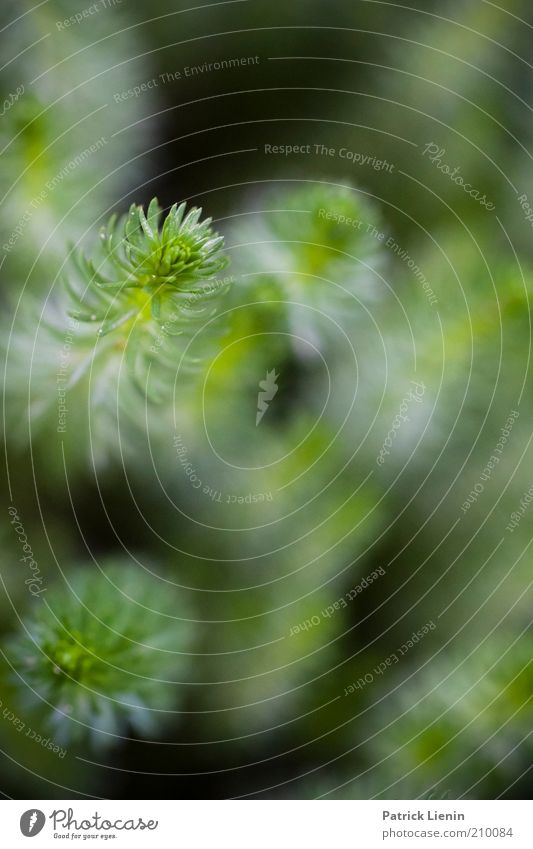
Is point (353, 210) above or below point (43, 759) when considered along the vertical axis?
above

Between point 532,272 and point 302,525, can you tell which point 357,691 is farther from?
point 532,272

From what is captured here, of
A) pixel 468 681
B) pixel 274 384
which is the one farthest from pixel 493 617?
pixel 274 384

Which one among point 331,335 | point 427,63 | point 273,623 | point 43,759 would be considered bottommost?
point 43,759
